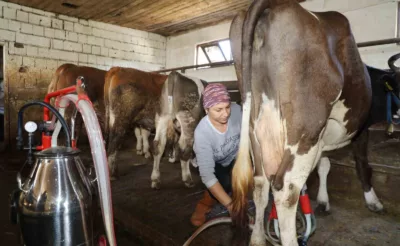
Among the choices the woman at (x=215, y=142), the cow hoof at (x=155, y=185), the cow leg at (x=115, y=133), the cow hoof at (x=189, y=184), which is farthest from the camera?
the cow leg at (x=115, y=133)

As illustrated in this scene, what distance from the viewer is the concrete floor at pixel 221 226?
2.20m

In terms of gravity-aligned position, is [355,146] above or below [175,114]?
below

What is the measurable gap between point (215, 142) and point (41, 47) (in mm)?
6711

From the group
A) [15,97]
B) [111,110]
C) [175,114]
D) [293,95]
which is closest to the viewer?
[293,95]

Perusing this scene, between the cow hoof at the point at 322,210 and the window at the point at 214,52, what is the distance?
5577 mm

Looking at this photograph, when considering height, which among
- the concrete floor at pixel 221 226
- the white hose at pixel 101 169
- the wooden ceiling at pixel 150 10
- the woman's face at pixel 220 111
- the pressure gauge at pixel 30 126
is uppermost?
the wooden ceiling at pixel 150 10

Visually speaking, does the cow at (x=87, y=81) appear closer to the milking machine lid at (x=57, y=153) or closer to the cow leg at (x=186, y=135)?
the cow leg at (x=186, y=135)

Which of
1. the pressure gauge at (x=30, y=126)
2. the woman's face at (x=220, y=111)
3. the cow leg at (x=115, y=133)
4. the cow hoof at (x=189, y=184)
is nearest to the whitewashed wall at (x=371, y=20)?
the cow hoof at (x=189, y=184)

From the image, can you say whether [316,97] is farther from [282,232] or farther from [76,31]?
[76,31]

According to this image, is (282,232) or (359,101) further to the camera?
(359,101)

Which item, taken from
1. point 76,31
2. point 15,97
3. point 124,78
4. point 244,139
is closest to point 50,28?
point 76,31

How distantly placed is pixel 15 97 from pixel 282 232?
23.6 ft

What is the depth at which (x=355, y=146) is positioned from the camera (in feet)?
9.02

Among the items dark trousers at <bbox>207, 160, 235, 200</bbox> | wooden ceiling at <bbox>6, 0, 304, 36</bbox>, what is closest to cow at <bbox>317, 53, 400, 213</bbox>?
dark trousers at <bbox>207, 160, 235, 200</bbox>
